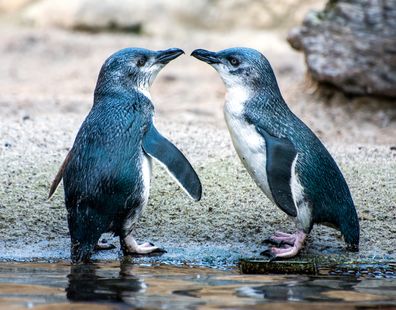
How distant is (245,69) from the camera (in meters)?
Answer: 5.92

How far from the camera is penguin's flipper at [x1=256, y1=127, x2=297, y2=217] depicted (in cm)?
539

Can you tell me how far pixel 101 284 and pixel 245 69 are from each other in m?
1.74

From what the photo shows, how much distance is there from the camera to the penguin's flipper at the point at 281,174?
5.39 meters

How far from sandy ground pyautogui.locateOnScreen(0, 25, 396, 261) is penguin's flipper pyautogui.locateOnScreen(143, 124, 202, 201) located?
536mm

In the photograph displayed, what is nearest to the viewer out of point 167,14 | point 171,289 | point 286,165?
point 171,289

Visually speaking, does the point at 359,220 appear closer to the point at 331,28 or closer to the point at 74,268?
the point at 74,268

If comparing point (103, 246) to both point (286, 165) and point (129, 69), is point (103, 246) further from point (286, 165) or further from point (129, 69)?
point (286, 165)

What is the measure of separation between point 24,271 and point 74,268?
27 centimetres

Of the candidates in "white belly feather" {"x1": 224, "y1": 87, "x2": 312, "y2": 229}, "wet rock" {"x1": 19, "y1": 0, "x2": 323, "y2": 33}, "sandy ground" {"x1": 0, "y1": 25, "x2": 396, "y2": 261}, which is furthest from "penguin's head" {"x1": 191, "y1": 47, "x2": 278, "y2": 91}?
"wet rock" {"x1": 19, "y1": 0, "x2": 323, "y2": 33}

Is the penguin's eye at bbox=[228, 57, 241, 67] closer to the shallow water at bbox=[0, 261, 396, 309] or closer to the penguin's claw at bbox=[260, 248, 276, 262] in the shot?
the penguin's claw at bbox=[260, 248, 276, 262]

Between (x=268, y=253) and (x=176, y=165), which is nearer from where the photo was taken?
(x=176, y=165)

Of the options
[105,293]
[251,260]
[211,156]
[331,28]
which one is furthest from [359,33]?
[105,293]

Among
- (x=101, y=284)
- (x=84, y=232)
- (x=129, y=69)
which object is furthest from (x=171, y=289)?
(x=129, y=69)

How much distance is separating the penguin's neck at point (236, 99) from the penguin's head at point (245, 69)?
0.08 ft
